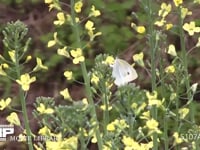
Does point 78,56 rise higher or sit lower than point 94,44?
higher

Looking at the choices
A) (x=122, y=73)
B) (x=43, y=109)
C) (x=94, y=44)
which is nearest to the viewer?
(x=43, y=109)

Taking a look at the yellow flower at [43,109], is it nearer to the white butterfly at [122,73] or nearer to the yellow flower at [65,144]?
the yellow flower at [65,144]

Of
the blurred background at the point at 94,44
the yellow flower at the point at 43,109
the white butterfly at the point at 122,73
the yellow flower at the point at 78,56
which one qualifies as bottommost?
A: the blurred background at the point at 94,44

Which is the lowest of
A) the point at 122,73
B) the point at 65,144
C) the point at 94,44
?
the point at 94,44

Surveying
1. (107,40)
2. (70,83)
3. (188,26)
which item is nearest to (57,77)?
(70,83)

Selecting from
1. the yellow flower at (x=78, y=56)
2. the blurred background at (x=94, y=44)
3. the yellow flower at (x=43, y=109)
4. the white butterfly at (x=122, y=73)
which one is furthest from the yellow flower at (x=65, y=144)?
the blurred background at (x=94, y=44)

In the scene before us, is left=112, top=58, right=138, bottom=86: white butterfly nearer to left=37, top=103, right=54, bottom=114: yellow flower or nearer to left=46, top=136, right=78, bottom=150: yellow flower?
left=37, top=103, right=54, bottom=114: yellow flower

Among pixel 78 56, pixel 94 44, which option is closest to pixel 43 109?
pixel 78 56

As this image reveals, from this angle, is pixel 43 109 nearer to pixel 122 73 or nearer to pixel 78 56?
pixel 78 56

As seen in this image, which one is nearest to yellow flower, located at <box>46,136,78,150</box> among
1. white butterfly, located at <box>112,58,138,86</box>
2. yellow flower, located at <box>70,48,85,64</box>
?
yellow flower, located at <box>70,48,85,64</box>

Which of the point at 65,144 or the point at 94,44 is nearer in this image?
the point at 65,144
